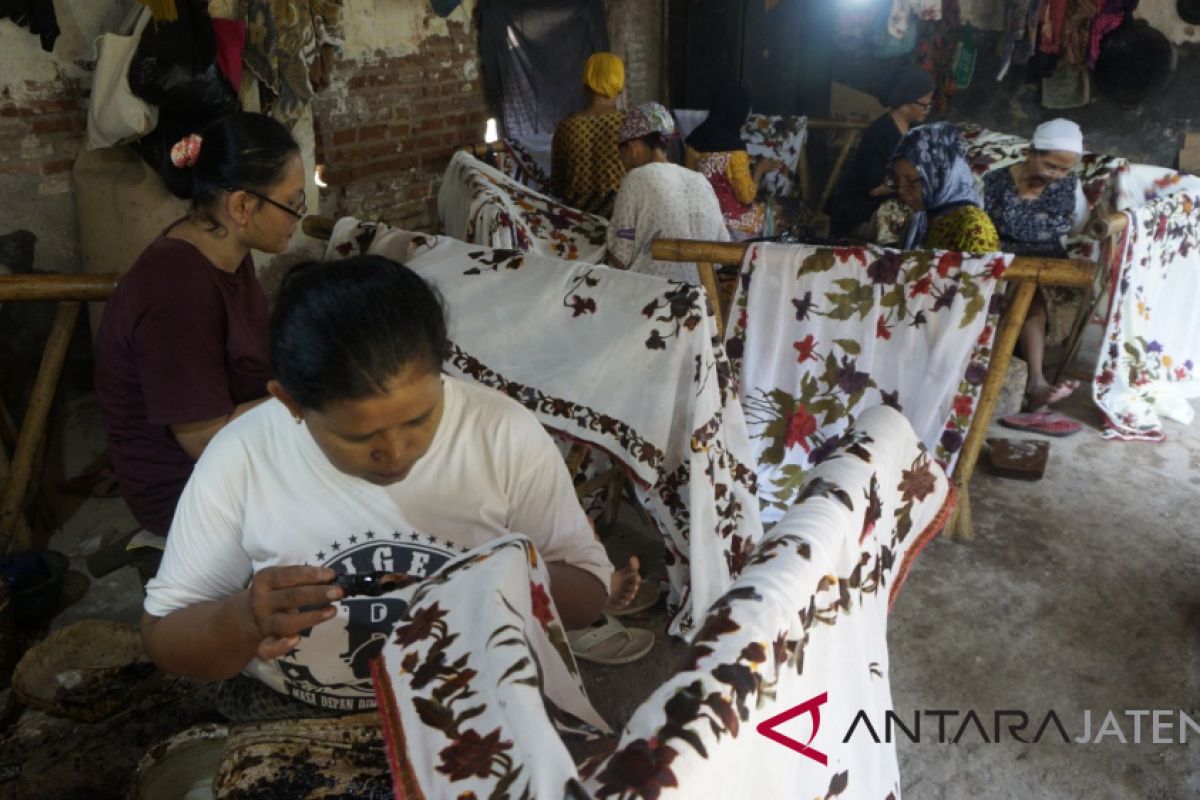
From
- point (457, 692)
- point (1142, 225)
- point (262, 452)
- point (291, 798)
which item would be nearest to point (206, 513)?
point (262, 452)

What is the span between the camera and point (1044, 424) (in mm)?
4180

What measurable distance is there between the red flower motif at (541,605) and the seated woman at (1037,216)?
3.97m

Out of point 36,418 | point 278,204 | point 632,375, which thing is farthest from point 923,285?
point 36,418

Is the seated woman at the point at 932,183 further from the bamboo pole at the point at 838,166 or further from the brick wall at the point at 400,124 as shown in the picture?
the bamboo pole at the point at 838,166

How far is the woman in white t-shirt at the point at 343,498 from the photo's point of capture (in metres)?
1.19

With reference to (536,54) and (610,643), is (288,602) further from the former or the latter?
(536,54)

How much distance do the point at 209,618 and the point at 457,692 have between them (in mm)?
551

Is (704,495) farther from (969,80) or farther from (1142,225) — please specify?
(969,80)

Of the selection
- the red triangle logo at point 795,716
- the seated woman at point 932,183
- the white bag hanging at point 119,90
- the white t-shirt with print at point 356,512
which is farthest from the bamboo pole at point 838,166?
the red triangle logo at point 795,716

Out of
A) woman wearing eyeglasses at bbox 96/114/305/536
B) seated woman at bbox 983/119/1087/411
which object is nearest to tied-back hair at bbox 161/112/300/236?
woman wearing eyeglasses at bbox 96/114/305/536

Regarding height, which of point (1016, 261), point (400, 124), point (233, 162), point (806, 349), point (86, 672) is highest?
point (233, 162)

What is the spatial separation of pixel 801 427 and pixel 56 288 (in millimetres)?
2274

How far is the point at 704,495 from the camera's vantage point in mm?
2314

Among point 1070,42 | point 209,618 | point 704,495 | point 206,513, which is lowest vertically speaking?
point 704,495
